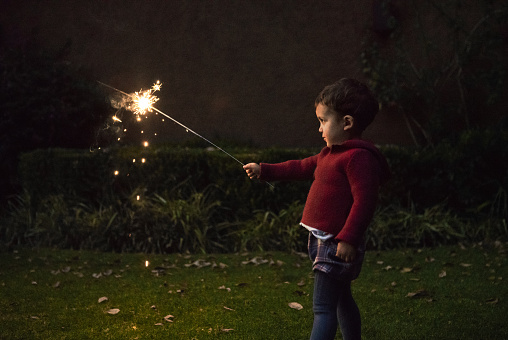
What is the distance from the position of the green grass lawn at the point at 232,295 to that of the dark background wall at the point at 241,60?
157 inches

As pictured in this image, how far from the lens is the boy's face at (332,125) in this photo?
3.08 metres

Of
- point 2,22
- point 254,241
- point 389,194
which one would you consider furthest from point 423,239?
point 2,22

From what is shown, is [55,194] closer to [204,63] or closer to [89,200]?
[89,200]

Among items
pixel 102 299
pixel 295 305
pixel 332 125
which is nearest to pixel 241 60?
pixel 102 299

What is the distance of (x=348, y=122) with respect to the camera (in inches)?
121

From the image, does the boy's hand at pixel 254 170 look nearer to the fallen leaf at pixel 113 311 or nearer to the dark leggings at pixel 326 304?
the dark leggings at pixel 326 304

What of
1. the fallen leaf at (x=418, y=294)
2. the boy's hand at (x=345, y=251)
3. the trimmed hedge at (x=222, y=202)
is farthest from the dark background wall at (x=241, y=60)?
the boy's hand at (x=345, y=251)

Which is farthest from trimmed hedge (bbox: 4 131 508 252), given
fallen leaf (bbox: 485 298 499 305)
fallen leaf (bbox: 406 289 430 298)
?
fallen leaf (bbox: 485 298 499 305)

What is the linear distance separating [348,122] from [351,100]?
120mm

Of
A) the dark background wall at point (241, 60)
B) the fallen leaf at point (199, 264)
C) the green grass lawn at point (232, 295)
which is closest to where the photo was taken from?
the green grass lawn at point (232, 295)

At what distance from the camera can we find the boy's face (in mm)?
3078

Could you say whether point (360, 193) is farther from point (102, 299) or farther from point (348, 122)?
point (102, 299)

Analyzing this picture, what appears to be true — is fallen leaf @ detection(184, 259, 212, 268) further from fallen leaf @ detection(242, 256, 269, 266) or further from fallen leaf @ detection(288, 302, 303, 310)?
fallen leaf @ detection(288, 302, 303, 310)

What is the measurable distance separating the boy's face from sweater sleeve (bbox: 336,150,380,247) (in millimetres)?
192
